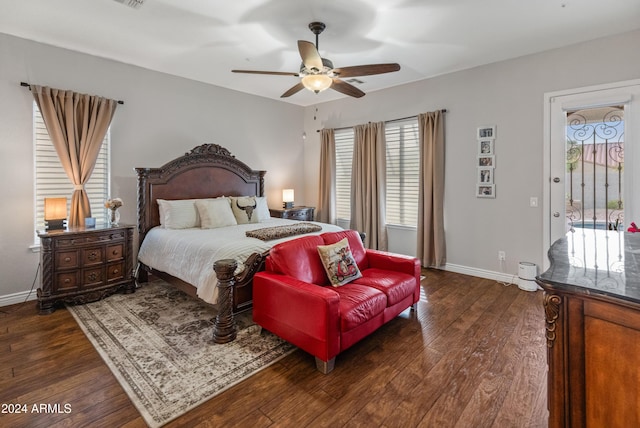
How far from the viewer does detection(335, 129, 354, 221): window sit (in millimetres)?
5980

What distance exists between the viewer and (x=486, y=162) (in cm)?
437

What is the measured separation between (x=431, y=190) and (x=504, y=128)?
4.08ft

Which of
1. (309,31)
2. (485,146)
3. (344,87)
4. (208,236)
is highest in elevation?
(309,31)

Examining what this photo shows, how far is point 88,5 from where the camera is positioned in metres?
2.88

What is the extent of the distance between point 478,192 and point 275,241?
303cm

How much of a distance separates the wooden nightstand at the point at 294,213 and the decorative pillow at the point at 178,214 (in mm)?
1624

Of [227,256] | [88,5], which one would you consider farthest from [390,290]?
[88,5]

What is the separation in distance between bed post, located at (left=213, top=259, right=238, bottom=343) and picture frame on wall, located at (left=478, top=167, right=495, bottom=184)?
3.58 m

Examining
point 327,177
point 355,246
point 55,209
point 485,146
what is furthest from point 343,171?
point 55,209

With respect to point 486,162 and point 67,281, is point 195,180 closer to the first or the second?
point 67,281

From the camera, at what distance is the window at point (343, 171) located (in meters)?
5.98

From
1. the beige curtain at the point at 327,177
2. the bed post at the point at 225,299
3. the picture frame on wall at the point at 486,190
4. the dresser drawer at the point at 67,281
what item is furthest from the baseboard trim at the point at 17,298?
the picture frame on wall at the point at 486,190

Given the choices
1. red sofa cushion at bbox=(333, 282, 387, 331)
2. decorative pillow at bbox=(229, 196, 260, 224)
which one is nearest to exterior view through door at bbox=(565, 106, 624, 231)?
red sofa cushion at bbox=(333, 282, 387, 331)

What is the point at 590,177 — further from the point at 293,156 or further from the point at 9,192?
the point at 9,192
